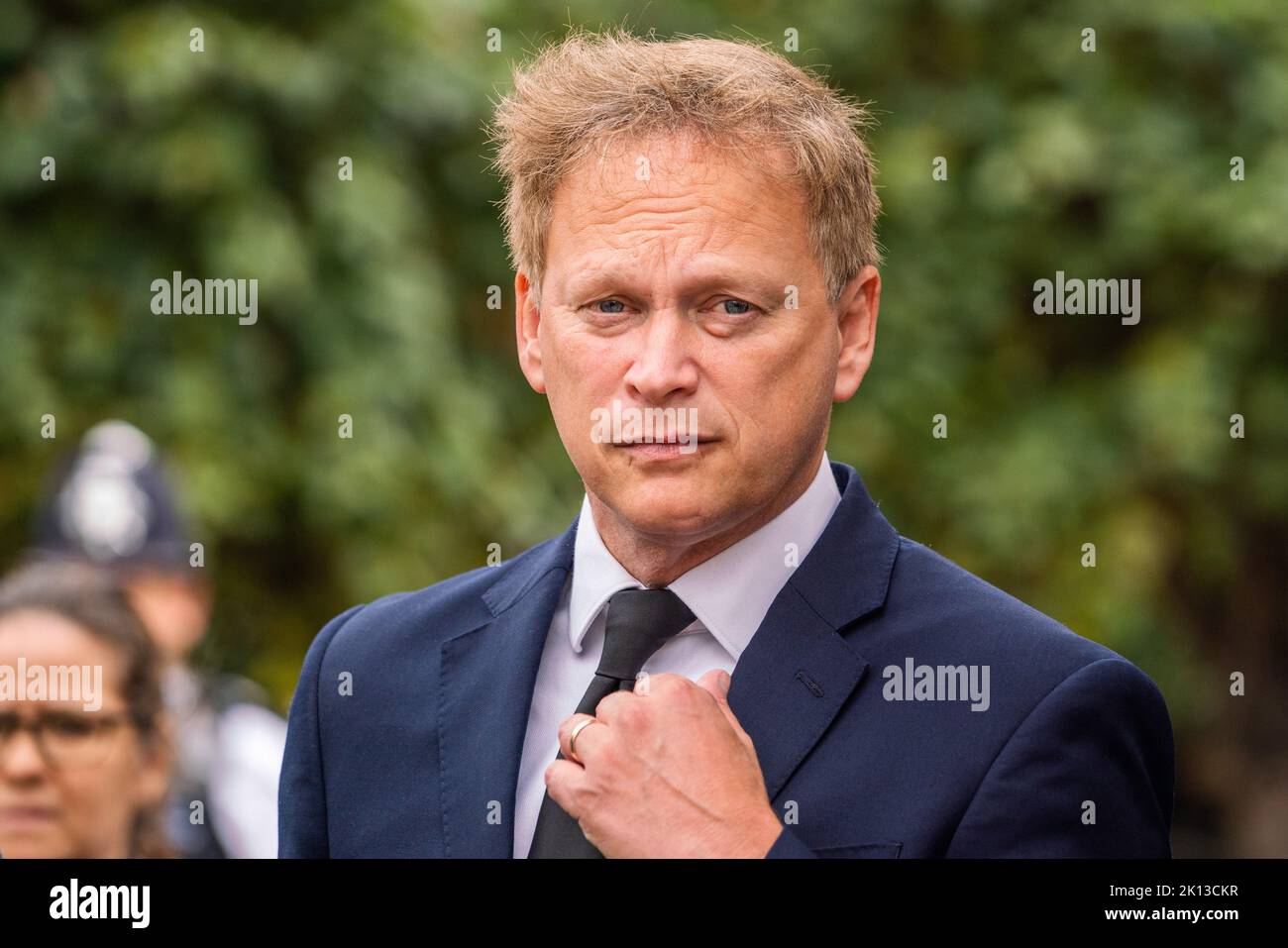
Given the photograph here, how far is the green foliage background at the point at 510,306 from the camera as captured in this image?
18.0ft

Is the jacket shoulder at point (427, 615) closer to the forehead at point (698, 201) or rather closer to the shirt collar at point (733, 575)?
the shirt collar at point (733, 575)

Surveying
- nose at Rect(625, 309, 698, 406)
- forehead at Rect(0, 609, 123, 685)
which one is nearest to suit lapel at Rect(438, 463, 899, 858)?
nose at Rect(625, 309, 698, 406)

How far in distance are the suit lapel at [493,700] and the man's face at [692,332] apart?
9.7 inches

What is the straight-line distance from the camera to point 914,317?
6559 millimetres

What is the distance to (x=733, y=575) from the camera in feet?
7.57

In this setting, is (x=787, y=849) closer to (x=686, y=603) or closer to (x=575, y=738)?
(x=575, y=738)

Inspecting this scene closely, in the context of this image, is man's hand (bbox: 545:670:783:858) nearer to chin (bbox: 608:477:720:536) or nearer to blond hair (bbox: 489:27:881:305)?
chin (bbox: 608:477:720:536)

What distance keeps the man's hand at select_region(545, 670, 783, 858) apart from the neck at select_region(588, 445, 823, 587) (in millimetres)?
265

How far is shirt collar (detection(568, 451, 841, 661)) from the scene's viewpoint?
229cm

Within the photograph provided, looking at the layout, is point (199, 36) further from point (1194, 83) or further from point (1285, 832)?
point (1285, 832)

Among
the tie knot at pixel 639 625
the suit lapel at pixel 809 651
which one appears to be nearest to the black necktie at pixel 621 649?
the tie knot at pixel 639 625

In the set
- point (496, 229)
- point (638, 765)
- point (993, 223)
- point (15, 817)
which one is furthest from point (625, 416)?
point (993, 223)

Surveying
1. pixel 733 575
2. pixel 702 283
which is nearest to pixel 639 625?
pixel 733 575

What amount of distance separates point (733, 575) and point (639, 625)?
0.49 feet
